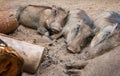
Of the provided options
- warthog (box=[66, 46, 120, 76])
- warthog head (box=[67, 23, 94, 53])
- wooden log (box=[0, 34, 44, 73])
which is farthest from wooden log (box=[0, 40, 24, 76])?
warthog head (box=[67, 23, 94, 53])

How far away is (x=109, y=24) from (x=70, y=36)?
421 mm

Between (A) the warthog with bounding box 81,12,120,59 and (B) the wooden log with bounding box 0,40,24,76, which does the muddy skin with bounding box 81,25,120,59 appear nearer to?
(A) the warthog with bounding box 81,12,120,59

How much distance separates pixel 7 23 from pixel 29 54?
0.74 m

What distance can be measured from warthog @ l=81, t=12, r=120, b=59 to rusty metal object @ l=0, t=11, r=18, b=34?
0.85m

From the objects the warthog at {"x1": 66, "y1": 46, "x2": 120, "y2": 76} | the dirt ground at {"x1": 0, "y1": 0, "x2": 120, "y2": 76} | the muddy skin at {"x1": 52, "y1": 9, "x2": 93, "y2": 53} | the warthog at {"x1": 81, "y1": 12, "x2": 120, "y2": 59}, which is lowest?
the dirt ground at {"x1": 0, "y1": 0, "x2": 120, "y2": 76}

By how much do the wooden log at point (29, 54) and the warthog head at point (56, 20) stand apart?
70 cm

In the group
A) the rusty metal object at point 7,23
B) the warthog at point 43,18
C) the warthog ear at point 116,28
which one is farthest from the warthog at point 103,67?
the rusty metal object at point 7,23

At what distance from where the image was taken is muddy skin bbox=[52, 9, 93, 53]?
10.4 ft

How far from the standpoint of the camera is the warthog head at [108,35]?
311 centimetres

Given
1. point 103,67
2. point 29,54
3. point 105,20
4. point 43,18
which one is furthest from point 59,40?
point 103,67

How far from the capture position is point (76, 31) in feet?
10.9

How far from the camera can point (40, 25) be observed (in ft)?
12.1

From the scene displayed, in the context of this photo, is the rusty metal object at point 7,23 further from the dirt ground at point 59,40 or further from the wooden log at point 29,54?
the wooden log at point 29,54

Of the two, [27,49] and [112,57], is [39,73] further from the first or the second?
[112,57]
